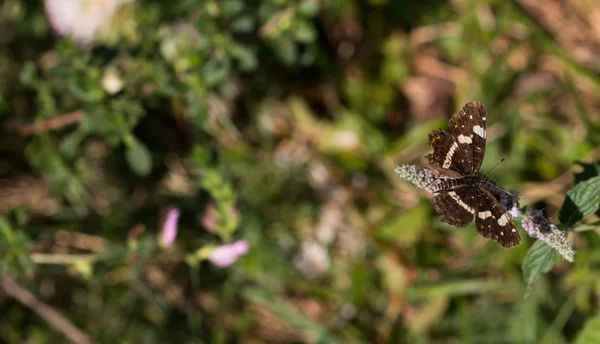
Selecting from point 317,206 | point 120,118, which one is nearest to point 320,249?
point 317,206

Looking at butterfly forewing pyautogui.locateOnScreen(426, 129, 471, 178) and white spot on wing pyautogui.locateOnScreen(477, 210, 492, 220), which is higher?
butterfly forewing pyautogui.locateOnScreen(426, 129, 471, 178)

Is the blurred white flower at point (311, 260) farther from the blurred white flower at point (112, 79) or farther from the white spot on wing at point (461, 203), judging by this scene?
the white spot on wing at point (461, 203)

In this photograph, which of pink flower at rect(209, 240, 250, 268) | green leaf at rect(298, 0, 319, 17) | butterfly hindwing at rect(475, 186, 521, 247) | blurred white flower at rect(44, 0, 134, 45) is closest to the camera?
butterfly hindwing at rect(475, 186, 521, 247)

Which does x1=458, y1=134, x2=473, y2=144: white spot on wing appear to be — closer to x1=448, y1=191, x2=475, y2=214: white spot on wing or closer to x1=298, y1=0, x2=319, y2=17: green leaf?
x1=448, y1=191, x2=475, y2=214: white spot on wing

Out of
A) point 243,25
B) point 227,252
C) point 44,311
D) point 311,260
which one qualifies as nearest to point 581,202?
point 227,252

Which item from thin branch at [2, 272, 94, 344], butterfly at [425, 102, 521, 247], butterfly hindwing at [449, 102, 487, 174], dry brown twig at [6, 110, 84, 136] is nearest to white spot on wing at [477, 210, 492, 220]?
butterfly at [425, 102, 521, 247]

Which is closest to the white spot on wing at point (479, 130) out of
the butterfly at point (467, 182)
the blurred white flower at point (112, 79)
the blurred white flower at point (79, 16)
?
the butterfly at point (467, 182)
